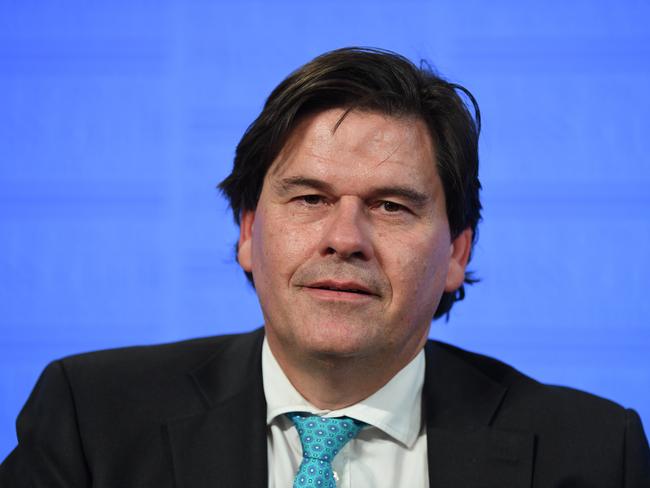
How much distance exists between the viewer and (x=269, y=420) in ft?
7.40

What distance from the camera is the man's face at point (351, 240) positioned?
2092mm

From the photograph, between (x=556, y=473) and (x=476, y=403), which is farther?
(x=476, y=403)

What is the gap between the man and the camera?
213cm

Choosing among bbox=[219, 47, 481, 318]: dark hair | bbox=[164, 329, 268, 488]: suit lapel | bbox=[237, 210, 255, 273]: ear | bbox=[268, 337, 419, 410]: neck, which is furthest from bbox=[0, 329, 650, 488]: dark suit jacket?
bbox=[219, 47, 481, 318]: dark hair

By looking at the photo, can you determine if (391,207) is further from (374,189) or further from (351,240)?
(351,240)

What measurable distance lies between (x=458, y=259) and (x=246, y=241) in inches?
23.3

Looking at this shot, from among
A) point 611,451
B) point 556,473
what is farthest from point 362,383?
point 611,451

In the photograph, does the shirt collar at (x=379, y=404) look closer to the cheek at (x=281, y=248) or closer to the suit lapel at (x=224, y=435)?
the suit lapel at (x=224, y=435)

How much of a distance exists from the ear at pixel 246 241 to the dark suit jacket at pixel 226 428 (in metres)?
0.22

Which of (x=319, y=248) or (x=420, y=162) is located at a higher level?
(x=420, y=162)

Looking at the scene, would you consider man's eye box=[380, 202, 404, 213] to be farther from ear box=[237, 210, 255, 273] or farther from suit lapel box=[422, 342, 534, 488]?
suit lapel box=[422, 342, 534, 488]

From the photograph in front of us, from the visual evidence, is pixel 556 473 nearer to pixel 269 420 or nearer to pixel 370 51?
pixel 269 420

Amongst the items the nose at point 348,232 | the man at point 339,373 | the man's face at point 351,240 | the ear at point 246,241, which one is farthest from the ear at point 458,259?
the ear at point 246,241

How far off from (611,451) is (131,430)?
3.98 ft
